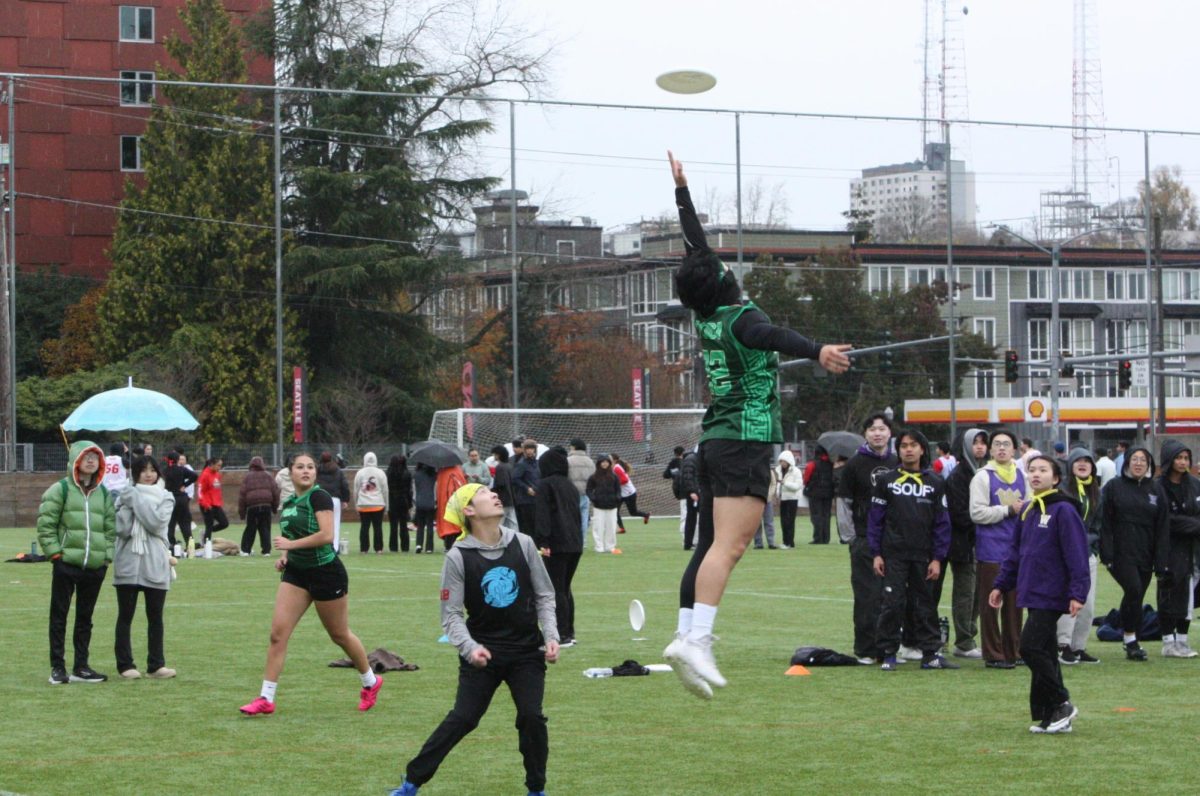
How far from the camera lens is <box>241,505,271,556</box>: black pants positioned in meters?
32.1

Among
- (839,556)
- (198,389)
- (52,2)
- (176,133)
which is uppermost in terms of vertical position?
(52,2)

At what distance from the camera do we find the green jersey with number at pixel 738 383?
26.6 ft

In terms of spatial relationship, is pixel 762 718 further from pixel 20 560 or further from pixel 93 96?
pixel 93 96

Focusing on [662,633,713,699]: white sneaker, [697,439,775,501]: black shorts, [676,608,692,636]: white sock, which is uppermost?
[697,439,775,501]: black shorts

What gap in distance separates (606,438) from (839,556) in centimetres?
1739

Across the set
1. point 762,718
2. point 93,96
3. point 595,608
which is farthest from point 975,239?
point 762,718

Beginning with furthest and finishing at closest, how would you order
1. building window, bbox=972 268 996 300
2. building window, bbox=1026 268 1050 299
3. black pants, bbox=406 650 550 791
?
building window, bbox=1026 268 1050 299 < building window, bbox=972 268 996 300 < black pants, bbox=406 650 550 791

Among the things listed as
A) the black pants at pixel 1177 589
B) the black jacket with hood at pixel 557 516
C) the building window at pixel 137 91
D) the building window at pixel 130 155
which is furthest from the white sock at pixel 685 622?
the building window at pixel 130 155

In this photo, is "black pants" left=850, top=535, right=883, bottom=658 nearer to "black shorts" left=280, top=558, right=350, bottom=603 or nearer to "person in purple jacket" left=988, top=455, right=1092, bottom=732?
"person in purple jacket" left=988, top=455, right=1092, bottom=732

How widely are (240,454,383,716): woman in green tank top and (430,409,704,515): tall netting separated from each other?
32517mm

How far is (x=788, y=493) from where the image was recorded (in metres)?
35.4

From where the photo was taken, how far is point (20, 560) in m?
29.9

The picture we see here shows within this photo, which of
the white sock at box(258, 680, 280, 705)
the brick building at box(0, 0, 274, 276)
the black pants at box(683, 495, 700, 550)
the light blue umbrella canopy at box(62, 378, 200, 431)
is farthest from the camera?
the brick building at box(0, 0, 274, 276)

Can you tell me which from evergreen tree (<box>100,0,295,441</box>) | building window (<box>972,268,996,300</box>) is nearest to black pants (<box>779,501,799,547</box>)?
evergreen tree (<box>100,0,295,441</box>)
